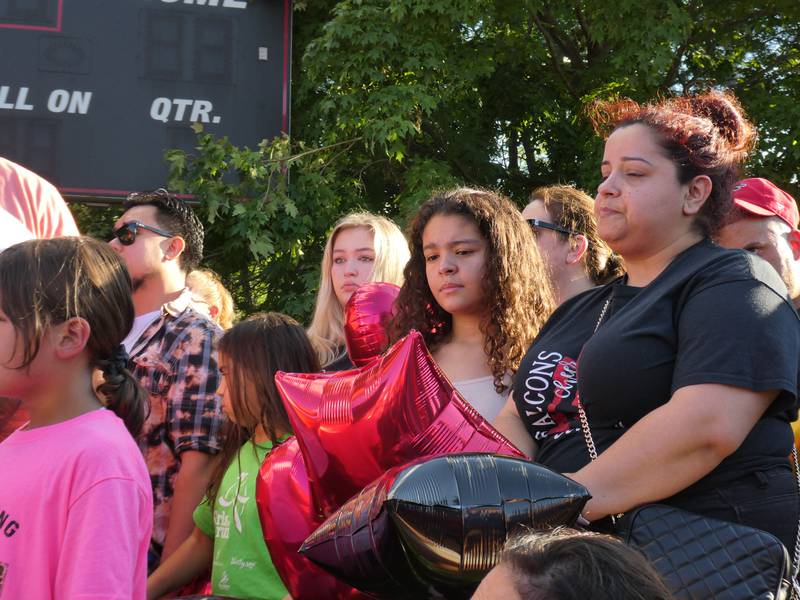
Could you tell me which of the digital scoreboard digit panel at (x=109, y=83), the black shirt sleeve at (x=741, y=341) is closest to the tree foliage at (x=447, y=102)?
the digital scoreboard digit panel at (x=109, y=83)

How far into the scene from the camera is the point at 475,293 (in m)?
2.86

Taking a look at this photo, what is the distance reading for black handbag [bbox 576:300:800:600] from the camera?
1724 mm

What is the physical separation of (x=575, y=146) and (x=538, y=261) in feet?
28.9

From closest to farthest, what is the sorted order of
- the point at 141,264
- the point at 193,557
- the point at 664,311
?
the point at 664,311 → the point at 193,557 → the point at 141,264

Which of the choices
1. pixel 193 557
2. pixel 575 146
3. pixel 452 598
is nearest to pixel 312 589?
pixel 452 598

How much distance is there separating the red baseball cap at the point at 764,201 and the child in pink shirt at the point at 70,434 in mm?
1871

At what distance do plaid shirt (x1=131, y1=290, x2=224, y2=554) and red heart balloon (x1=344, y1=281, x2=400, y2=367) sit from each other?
2.36 feet

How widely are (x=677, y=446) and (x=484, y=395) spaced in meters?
0.89

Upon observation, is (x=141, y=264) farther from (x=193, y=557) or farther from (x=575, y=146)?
(x=575, y=146)

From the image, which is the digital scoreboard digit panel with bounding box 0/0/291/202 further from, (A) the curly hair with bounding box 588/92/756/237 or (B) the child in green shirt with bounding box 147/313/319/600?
(A) the curly hair with bounding box 588/92/756/237

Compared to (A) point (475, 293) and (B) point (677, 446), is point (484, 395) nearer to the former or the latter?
(A) point (475, 293)

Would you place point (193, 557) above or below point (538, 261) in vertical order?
below

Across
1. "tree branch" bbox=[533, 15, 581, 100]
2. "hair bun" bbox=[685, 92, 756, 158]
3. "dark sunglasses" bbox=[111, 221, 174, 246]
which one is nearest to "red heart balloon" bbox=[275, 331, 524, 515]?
"hair bun" bbox=[685, 92, 756, 158]

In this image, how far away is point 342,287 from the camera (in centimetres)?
404
